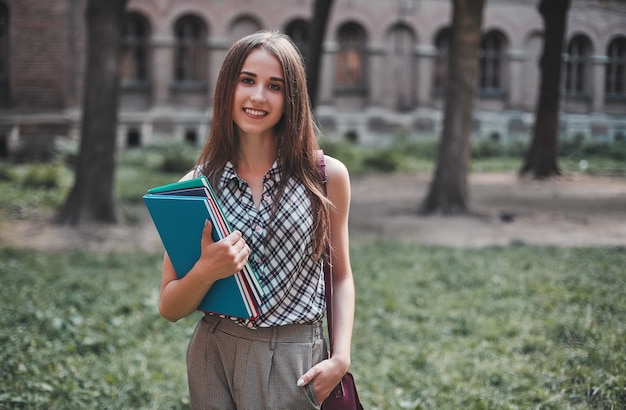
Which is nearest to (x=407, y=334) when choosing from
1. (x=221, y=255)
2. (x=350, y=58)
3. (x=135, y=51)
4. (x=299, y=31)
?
(x=221, y=255)

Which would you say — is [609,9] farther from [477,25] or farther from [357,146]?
[357,146]

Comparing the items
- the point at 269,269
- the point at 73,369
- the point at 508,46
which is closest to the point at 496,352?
the point at 73,369

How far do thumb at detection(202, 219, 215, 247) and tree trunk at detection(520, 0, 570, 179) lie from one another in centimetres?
1684

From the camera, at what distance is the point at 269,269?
2.20 m

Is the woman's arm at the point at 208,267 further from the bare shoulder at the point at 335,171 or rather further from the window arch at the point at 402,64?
the window arch at the point at 402,64

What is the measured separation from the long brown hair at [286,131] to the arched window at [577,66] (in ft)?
75.3

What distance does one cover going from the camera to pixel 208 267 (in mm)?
2006

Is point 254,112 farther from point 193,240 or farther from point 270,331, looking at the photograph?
point 270,331

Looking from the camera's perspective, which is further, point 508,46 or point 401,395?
point 508,46

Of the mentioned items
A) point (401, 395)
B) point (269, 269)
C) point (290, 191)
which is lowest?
point (401, 395)

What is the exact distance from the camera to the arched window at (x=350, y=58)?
25.9 meters

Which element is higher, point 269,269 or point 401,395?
point 269,269

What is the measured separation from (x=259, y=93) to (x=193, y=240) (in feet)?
1.73

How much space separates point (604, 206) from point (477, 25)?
4.45 metres
